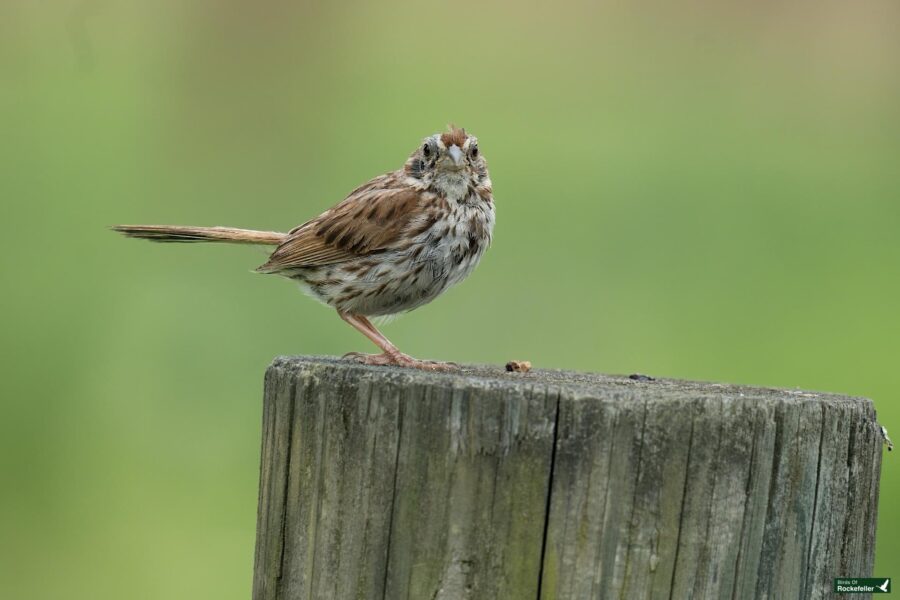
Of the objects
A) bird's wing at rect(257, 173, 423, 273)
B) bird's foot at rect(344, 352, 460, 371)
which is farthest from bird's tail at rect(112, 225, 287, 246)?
bird's foot at rect(344, 352, 460, 371)

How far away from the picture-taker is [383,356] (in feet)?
13.8

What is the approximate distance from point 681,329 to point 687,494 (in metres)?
6.60

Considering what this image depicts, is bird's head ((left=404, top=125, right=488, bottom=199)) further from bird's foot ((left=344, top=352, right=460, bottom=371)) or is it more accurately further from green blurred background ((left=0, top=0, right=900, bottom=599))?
green blurred background ((left=0, top=0, right=900, bottom=599))

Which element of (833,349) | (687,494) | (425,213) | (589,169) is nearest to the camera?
(687,494)

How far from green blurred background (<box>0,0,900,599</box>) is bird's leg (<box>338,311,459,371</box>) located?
230cm

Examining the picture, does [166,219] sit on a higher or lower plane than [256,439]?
higher

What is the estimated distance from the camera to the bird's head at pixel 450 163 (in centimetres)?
485

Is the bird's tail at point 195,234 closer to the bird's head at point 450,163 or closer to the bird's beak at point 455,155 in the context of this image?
the bird's head at point 450,163

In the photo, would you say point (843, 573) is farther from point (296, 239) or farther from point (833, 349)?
point (833, 349)

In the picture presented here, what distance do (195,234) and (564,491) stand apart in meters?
2.83

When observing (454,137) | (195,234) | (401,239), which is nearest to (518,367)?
(401,239)

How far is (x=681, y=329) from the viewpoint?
30.6ft

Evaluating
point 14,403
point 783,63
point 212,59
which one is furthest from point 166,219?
point 783,63

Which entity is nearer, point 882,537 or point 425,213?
point 425,213
